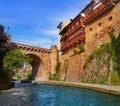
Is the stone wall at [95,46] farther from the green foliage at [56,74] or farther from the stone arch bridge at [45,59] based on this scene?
the stone arch bridge at [45,59]

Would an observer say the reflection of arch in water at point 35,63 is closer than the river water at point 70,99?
No

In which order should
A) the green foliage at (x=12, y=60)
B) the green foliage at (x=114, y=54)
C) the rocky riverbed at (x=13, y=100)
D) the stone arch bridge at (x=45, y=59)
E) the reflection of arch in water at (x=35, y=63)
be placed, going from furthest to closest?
the reflection of arch in water at (x=35, y=63)
the stone arch bridge at (x=45, y=59)
the green foliage at (x=12, y=60)
the green foliage at (x=114, y=54)
the rocky riverbed at (x=13, y=100)

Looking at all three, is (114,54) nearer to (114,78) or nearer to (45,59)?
(114,78)

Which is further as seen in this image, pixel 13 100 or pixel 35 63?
pixel 35 63

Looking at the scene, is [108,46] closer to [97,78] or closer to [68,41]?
[97,78]

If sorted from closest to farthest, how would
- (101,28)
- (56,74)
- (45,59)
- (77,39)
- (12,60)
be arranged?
(12,60) < (101,28) < (77,39) < (56,74) < (45,59)

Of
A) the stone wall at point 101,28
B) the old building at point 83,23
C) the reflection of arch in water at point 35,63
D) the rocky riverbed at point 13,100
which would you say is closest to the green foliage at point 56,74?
the old building at point 83,23

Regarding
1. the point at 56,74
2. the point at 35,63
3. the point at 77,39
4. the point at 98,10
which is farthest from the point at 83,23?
the point at 35,63

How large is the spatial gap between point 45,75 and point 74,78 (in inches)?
968

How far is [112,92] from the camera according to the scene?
81.7 feet

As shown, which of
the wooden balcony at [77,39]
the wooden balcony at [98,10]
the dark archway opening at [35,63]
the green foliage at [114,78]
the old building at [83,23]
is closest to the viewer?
the green foliage at [114,78]

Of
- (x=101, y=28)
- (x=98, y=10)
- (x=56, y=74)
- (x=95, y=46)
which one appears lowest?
(x=56, y=74)

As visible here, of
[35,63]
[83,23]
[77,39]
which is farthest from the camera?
[35,63]

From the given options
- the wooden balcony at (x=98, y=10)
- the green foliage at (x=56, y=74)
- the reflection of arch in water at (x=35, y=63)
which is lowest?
the green foliage at (x=56, y=74)
